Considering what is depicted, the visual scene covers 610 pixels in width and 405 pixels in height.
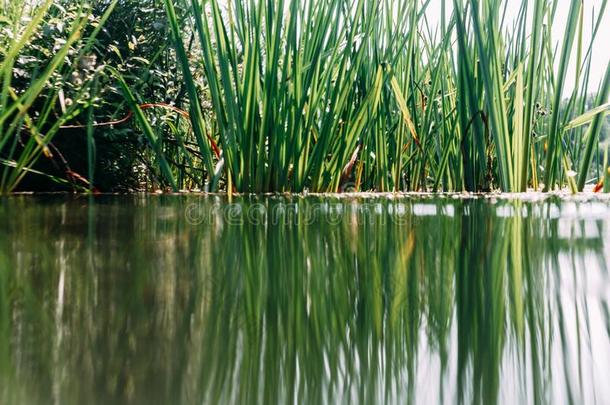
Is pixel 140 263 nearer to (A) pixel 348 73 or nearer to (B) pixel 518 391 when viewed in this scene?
(B) pixel 518 391

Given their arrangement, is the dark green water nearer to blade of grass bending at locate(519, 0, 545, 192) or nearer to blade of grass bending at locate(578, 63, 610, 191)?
blade of grass bending at locate(519, 0, 545, 192)

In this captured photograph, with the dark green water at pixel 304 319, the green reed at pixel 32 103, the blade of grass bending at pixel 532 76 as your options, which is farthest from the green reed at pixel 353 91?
the dark green water at pixel 304 319

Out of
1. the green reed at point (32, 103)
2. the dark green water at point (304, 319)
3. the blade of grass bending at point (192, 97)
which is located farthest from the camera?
the blade of grass bending at point (192, 97)

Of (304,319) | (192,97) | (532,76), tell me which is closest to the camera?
(304,319)

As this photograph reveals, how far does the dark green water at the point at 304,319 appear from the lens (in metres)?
0.28

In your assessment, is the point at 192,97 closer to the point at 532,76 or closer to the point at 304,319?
the point at 532,76

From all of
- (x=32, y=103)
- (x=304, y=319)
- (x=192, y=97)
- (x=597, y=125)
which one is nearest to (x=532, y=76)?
(x=597, y=125)

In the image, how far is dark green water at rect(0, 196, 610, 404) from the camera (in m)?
0.28

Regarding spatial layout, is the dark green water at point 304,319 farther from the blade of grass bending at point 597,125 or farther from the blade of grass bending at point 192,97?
the blade of grass bending at point 597,125

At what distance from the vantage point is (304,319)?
0.39 m

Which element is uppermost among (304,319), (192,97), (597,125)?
(192,97)

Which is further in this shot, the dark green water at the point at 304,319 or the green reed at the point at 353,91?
the green reed at the point at 353,91

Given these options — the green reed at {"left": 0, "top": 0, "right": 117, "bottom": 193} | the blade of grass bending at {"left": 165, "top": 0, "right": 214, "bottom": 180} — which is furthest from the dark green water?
the blade of grass bending at {"left": 165, "top": 0, "right": 214, "bottom": 180}

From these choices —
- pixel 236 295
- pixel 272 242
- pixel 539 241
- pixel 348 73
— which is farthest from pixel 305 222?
pixel 348 73
